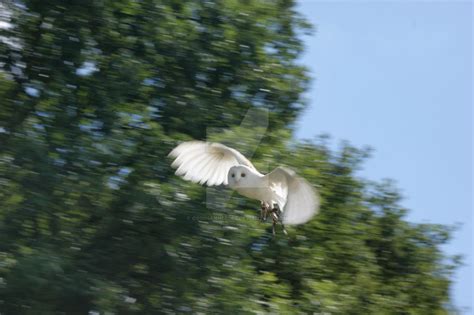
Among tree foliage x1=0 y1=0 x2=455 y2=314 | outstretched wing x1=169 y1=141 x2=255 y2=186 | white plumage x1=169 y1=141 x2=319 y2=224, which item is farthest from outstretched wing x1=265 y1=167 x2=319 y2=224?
tree foliage x1=0 y1=0 x2=455 y2=314

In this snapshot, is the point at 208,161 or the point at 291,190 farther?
the point at 208,161

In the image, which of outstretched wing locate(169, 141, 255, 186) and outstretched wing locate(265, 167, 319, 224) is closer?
outstretched wing locate(265, 167, 319, 224)

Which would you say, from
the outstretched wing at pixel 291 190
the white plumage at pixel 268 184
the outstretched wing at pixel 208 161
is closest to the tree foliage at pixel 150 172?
the outstretched wing at pixel 208 161

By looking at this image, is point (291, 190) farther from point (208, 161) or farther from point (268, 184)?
point (208, 161)

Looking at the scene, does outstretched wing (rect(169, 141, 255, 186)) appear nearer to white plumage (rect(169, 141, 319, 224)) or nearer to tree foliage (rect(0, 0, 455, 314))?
white plumage (rect(169, 141, 319, 224))

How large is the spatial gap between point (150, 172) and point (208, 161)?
47.9 inches

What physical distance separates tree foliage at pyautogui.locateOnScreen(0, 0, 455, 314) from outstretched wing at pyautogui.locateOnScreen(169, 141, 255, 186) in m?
0.63

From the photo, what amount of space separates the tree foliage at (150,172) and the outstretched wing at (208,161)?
24.7 inches

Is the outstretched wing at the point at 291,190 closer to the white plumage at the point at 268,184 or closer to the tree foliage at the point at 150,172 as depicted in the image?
the white plumage at the point at 268,184

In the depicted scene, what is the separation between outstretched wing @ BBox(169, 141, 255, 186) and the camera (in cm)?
588

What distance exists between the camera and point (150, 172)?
714cm

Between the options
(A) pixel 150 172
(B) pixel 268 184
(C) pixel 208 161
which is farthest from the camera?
(A) pixel 150 172

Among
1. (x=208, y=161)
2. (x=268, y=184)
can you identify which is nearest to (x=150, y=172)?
(x=208, y=161)

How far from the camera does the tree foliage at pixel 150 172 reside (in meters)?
6.96
